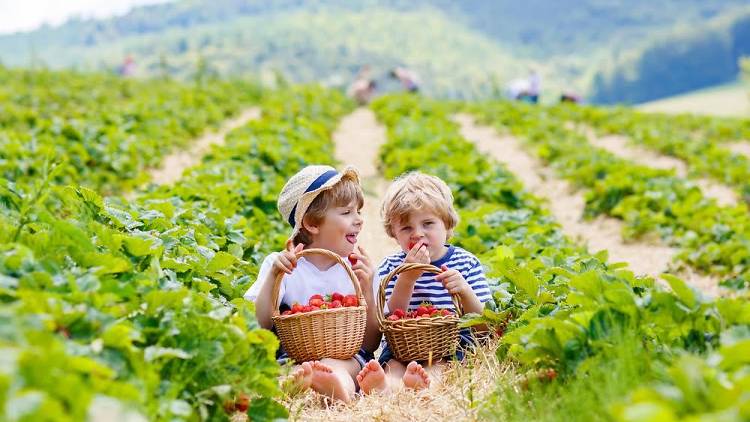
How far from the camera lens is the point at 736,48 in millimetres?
118812

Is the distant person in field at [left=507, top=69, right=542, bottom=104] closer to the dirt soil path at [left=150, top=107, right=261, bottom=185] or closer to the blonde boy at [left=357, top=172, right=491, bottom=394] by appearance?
the dirt soil path at [left=150, top=107, right=261, bottom=185]

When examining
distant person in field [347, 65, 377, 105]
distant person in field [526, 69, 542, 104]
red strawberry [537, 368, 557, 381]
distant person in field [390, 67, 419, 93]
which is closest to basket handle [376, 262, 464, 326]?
red strawberry [537, 368, 557, 381]

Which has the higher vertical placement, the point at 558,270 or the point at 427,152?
the point at 558,270

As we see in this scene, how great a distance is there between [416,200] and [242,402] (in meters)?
1.75

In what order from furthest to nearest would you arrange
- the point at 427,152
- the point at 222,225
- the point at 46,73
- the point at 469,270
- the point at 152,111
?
the point at 46,73 < the point at 152,111 < the point at 427,152 < the point at 222,225 < the point at 469,270

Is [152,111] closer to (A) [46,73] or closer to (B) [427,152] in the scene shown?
(B) [427,152]

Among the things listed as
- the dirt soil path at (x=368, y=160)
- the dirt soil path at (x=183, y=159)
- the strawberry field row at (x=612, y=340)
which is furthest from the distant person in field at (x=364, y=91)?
the strawberry field row at (x=612, y=340)

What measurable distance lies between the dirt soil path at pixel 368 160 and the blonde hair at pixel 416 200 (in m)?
2.39

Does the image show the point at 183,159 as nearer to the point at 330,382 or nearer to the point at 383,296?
the point at 383,296

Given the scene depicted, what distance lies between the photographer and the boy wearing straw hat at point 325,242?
4.28 m

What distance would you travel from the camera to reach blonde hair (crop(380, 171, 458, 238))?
4534 mm

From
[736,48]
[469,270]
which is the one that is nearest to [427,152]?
[469,270]

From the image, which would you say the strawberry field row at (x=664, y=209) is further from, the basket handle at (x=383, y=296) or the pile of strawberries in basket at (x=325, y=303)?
the pile of strawberries in basket at (x=325, y=303)

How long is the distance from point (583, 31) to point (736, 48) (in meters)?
52.0
